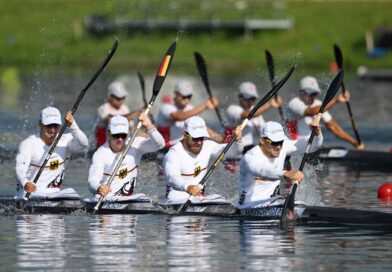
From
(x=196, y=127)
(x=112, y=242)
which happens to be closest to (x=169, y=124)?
(x=196, y=127)

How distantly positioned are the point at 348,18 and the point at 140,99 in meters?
21.3

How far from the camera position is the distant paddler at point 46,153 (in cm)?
2400

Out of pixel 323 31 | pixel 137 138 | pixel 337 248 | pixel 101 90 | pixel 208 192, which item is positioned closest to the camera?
pixel 337 248

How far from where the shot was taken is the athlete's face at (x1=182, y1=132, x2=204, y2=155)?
22.8m

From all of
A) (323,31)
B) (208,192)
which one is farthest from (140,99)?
(208,192)

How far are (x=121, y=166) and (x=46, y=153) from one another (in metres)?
1.59

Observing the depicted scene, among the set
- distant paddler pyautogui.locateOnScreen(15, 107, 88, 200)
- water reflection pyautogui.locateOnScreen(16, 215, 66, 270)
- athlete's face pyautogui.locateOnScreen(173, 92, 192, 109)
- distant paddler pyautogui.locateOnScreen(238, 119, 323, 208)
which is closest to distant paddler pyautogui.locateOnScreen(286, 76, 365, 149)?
athlete's face pyautogui.locateOnScreen(173, 92, 192, 109)

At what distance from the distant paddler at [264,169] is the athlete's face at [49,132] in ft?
12.7

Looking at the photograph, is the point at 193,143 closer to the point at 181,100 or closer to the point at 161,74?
the point at 161,74

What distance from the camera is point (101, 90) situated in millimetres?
50625

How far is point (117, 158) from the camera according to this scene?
2358cm

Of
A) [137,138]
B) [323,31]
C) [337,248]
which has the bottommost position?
[337,248]

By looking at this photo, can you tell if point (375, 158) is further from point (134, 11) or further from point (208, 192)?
point (134, 11)

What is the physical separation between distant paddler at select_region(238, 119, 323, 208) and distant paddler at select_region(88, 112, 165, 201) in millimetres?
2074
